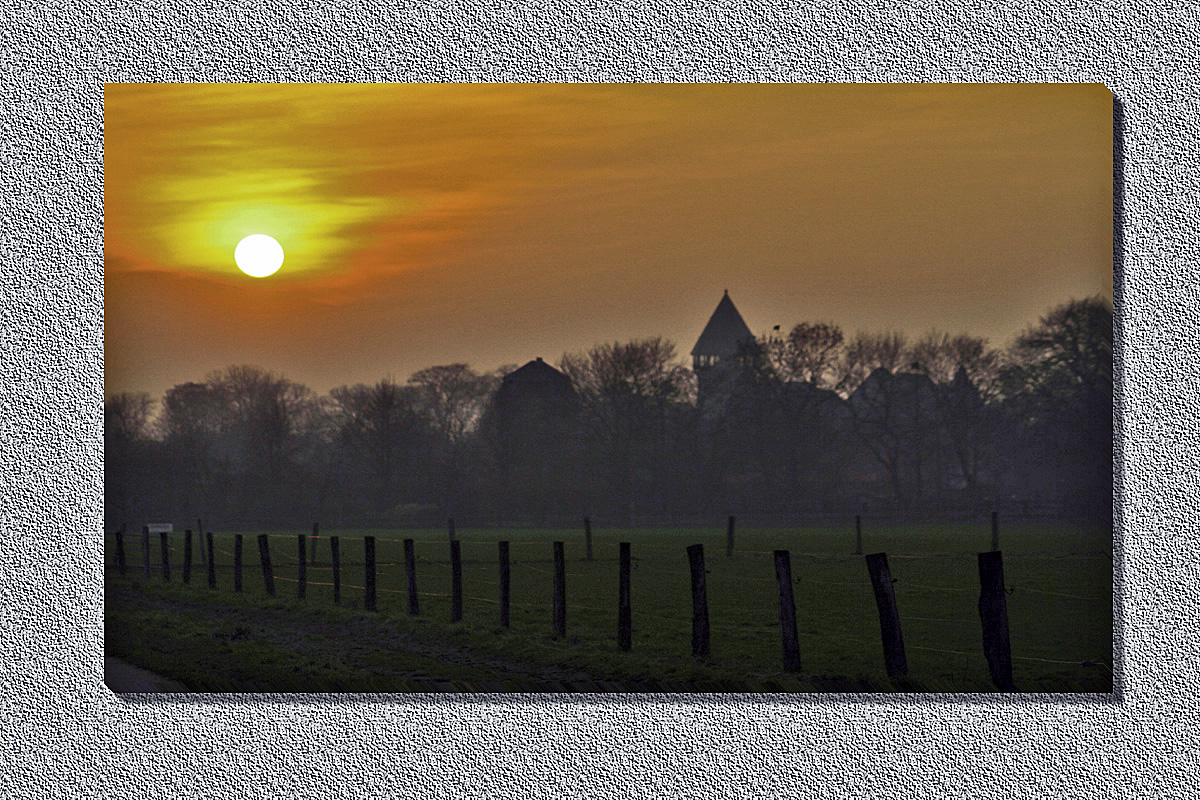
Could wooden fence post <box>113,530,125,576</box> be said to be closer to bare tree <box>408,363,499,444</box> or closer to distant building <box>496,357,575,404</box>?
bare tree <box>408,363,499,444</box>

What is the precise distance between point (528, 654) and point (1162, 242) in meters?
5.40

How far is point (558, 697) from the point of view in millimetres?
5449

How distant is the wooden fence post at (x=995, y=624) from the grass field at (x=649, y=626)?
0.18 m

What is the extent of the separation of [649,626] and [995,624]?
176 inches

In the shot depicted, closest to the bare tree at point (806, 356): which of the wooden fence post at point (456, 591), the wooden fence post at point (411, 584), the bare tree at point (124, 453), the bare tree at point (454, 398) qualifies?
the bare tree at point (454, 398)

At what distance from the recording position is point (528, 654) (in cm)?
801

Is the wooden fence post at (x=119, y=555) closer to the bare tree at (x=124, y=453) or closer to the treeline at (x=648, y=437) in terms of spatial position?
the bare tree at (x=124, y=453)

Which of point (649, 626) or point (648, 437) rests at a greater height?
point (648, 437)

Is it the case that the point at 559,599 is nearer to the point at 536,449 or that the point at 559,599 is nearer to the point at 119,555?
the point at 119,555

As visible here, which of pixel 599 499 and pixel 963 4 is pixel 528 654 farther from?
pixel 599 499

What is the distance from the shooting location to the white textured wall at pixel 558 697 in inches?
203

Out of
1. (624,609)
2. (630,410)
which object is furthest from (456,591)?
(630,410)

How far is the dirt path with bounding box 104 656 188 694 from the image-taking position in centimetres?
551

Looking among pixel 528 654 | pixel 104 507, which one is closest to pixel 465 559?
pixel 528 654
